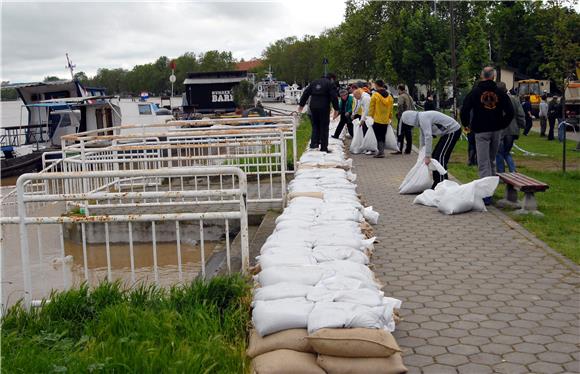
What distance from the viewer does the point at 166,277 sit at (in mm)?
8406

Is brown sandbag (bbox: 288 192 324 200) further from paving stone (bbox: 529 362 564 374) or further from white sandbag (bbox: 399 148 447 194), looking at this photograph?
paving stone (bbox: 529 362 564 374)

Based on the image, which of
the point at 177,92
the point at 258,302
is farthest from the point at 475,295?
the point at 177,92

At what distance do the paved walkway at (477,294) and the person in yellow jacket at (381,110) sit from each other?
20.5ft

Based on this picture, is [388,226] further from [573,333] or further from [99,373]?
[99,373]

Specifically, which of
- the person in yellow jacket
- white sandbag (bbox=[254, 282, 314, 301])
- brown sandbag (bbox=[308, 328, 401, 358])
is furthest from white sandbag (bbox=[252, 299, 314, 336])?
the person in yellow jacket

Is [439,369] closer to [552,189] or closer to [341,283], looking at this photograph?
[341,283]

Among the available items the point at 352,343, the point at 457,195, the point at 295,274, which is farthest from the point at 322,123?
the point at 352,343

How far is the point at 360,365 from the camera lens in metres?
3.73

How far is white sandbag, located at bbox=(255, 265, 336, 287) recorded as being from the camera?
15.0 feet

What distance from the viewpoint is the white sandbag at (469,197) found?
28.8ft

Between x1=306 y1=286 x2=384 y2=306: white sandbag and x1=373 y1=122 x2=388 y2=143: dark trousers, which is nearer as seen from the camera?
x1=306 y1=286 x2=384 y2=306: white sandbag

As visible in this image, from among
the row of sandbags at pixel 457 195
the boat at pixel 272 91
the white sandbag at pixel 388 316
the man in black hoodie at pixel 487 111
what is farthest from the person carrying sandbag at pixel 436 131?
the boat at pixel 272 91

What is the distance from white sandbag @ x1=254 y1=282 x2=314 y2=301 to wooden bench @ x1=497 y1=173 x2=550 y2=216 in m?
4.98

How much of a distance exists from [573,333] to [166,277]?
5.20 meters
